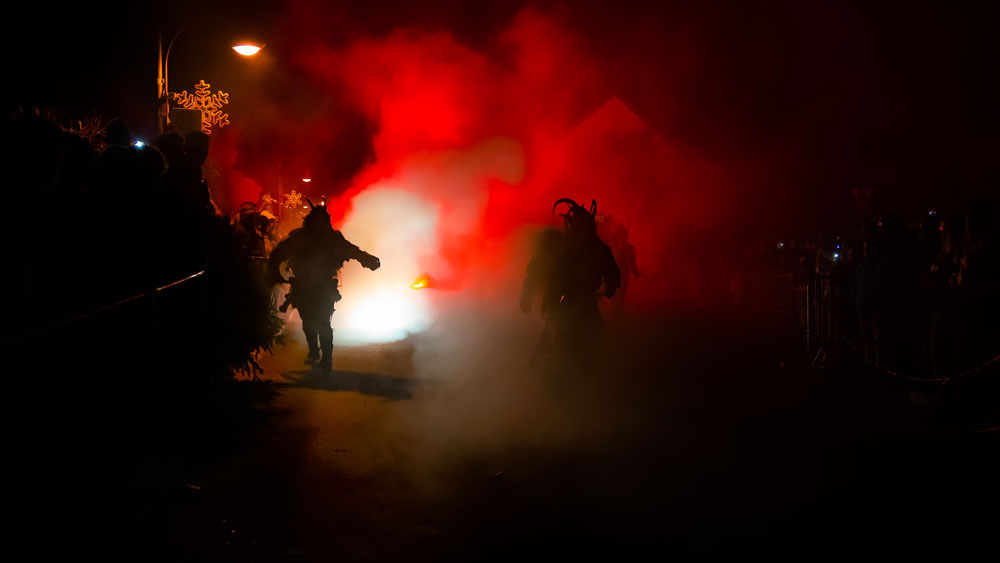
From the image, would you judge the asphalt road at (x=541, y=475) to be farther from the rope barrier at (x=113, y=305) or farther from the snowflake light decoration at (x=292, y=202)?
the snowflake light decoration at (x=292, y=202)

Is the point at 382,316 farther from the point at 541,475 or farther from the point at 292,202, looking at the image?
the point at 292,202

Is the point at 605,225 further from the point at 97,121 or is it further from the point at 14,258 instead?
the point at 97,121

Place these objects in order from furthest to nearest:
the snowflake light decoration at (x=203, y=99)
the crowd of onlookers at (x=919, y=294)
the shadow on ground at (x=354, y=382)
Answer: the snowflake light decoration at (x=203, y=99), the shadow on ground at (x=354, y=382), the crowd of onlookers at (x=919, y=294)

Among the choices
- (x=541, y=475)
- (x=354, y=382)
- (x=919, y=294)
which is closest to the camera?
(x=541, y=475)

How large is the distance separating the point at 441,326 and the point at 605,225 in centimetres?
354

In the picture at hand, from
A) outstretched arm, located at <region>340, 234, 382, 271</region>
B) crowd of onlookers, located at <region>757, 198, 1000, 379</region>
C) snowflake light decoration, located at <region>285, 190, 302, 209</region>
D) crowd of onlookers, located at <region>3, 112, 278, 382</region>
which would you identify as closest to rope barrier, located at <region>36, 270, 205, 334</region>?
crowd of onlookers, located at <region>3, 112, 278, 382</region>

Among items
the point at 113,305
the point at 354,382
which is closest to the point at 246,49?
the point at 354,382

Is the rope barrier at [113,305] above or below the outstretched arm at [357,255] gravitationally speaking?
below

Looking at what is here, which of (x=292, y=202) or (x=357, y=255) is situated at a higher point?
(x=292, y=202)

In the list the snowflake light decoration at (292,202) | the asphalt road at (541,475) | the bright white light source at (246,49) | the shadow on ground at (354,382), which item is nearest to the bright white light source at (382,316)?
the shadow on ground at (354,382)

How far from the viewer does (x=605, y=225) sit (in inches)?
607

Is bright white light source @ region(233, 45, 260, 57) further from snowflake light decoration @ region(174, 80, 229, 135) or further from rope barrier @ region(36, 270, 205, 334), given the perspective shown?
rope barrier @ region(36, 270, 205, 334)

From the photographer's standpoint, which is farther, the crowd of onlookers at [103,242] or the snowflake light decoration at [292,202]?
the snowflake light decoration at [292,202]

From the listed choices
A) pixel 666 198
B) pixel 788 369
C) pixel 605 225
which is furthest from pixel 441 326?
pixel 666 198
